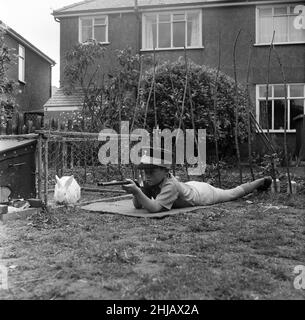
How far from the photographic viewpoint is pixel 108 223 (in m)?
5.29

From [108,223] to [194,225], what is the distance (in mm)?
1005

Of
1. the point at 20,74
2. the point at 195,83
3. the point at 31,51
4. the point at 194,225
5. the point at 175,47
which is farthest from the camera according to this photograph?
the point at 31,51

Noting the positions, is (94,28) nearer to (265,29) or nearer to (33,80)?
(33,80)

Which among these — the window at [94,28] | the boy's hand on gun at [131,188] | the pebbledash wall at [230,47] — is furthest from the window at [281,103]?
the boy's hand on gun at [131,188]

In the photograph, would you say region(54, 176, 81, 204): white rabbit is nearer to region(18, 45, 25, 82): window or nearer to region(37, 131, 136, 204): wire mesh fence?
region(37, 131, 136, 204): wire mesh fence

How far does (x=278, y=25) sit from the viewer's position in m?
17.4

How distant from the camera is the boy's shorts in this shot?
22.0 feet

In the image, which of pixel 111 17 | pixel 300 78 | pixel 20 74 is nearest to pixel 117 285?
pixel 300 78

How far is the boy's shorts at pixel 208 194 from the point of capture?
6691mm

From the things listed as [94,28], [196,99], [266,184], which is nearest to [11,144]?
[266,184]

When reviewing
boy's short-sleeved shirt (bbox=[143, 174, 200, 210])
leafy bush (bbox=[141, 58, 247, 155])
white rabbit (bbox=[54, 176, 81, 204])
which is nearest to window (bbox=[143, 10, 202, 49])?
leafy bush (bbox=[141, 58, 247, 155])

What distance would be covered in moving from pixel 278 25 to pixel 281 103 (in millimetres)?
3076

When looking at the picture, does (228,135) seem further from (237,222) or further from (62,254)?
(62,254)

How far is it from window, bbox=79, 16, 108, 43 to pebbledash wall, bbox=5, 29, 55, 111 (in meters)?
4.08
